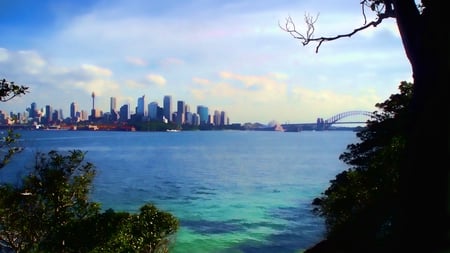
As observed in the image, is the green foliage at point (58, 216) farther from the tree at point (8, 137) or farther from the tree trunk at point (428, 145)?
the tree trunk at point (428, 145)

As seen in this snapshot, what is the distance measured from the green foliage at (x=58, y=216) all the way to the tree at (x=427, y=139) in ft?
38.7

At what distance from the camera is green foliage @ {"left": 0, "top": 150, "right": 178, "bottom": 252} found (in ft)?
46.4

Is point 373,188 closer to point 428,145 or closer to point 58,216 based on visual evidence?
point 58,216

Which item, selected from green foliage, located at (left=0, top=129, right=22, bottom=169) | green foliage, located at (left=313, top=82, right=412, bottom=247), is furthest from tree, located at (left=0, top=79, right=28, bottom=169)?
green foliage, located at (left=313, top=82, right=412, bottom=247)

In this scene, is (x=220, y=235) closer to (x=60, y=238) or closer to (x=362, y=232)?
(x=60, y=238)

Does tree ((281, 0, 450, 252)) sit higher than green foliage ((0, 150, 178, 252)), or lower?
higher

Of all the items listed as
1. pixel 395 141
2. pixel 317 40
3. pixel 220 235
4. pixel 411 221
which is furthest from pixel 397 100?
pixel 411 221

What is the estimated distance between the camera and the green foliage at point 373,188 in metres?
5.05

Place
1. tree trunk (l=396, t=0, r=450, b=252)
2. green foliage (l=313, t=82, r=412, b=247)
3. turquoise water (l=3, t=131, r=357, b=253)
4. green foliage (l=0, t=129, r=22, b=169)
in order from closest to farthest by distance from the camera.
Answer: tree trunk (l=396, t=0, r=450, b=252) < green foliage (l=313, t=82, r=412, b=247) < green foliage (l=0, t=129, r=22, b=169) < turquoise water (l=3, t=131, r=357, b=253)

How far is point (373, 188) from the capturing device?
14398mm

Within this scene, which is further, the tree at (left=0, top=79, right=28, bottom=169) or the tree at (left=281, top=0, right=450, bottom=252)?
the tree at (left=0, top=79, right=28, bottom=169)

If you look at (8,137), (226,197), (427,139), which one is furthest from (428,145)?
(226,197)

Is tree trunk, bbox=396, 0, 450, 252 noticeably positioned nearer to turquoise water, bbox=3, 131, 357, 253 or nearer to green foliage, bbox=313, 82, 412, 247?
green foliage, bbox=313, 82, 412, 247

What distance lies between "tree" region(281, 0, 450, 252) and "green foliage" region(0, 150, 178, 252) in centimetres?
1181
